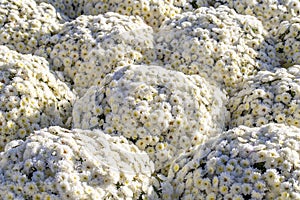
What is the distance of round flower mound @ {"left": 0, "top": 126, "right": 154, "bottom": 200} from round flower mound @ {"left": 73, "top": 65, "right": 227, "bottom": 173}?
0.26m

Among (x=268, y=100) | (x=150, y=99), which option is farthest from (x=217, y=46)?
(x=150, y=99)

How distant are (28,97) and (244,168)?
173 cm

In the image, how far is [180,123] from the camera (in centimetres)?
381

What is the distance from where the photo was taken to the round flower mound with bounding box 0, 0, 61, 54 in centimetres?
473

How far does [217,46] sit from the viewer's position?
4438mm

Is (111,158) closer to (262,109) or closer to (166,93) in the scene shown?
(166,93)

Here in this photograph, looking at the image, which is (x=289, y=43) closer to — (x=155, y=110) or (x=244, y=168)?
(x=155, y=110)

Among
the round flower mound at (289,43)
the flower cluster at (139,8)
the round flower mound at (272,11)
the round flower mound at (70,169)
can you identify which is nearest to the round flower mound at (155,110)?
the round flower mound at (70,169)

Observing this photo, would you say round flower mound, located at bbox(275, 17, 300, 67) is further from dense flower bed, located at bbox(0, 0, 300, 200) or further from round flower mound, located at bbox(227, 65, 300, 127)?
round flower mound, located at bbox(227, 65, 300, 127)

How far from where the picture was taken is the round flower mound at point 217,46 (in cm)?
439

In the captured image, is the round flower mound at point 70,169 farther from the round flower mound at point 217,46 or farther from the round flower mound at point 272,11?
the round flower mound at point 272,11

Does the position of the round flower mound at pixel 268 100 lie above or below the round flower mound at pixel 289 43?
below

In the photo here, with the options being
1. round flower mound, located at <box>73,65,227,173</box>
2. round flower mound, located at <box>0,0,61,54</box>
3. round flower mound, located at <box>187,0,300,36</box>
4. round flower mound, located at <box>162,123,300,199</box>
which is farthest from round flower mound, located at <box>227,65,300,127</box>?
round flower mound, located at <box>0,0,61,54</box>

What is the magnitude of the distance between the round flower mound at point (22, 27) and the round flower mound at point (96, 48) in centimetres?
12
